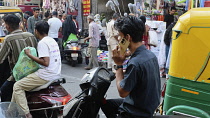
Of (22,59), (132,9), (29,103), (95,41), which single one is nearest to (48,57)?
(22,59)

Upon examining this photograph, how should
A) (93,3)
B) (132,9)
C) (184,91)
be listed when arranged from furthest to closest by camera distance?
(93,3), (132,9), (184,91)

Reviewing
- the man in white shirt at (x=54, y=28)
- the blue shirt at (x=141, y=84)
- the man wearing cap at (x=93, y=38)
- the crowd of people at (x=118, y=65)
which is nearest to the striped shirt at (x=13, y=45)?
the crowd of people at (x=118, y=65)

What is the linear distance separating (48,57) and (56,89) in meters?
0.51

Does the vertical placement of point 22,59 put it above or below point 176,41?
below

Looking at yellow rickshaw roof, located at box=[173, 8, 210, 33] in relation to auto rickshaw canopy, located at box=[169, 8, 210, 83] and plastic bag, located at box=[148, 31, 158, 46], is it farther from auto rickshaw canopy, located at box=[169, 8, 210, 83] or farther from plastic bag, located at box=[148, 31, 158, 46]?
plastic bag, located at box=[148, 31, 158, 46]

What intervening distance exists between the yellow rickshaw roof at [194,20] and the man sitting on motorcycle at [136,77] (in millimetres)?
789

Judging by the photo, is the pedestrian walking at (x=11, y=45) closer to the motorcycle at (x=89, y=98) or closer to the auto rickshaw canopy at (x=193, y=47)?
the motorcycle at (x=89, y=98)

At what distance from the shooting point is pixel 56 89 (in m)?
4.59

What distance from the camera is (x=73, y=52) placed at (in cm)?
1048

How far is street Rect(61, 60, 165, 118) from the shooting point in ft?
23.7

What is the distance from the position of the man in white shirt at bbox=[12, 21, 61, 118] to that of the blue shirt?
196 centimetres

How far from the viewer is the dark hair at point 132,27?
2.71 meters

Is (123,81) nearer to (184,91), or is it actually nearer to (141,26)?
(141,26)

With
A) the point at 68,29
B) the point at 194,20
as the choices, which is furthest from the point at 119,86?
the point at 68,29
